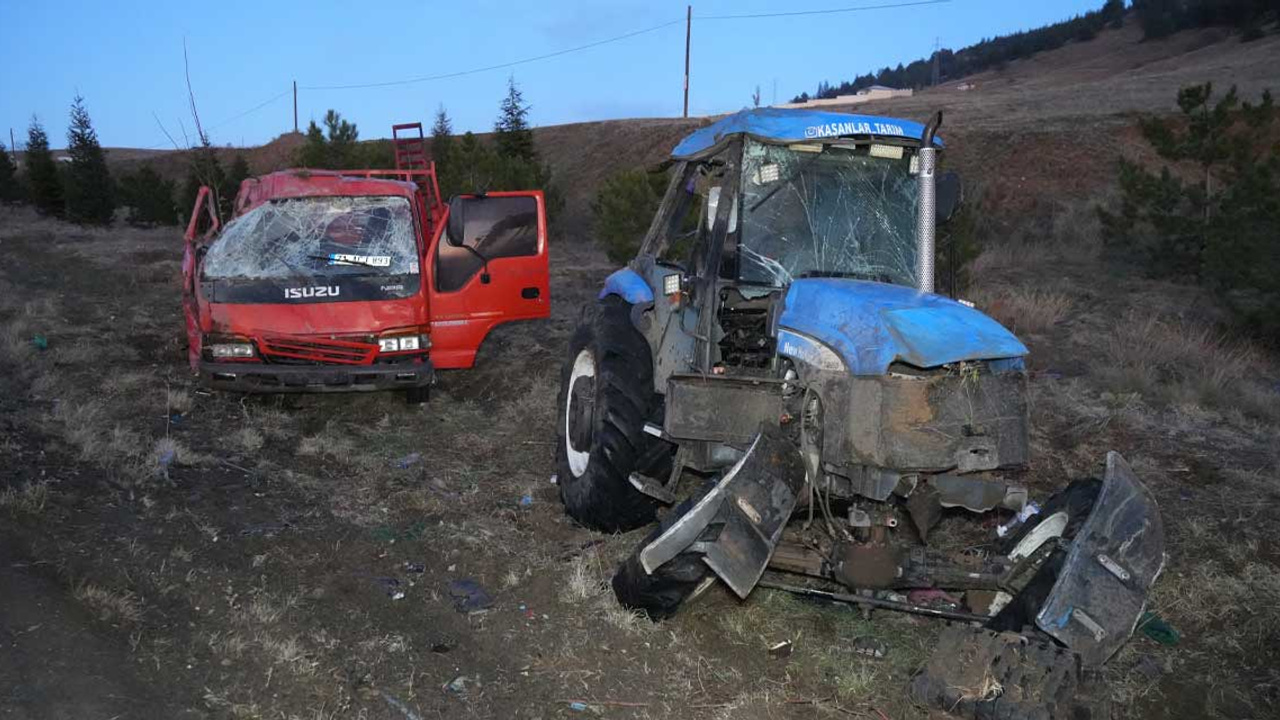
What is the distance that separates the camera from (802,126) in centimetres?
495

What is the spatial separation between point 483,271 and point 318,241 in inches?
55.5

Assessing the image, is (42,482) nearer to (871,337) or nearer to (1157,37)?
(871,337)

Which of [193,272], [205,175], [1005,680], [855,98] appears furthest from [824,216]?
[855,98]

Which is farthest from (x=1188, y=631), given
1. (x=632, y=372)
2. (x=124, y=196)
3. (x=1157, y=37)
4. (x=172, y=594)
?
(x=1157, y=37)

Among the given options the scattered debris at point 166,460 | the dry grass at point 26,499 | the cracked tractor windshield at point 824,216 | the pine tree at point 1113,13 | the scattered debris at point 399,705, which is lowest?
Result: the scattered debris at point 399,705

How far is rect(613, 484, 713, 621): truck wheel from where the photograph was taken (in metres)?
4.05

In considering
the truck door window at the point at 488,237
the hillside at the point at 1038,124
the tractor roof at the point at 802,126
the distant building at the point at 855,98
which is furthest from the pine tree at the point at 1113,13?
the tractor roof at the point at 802,126

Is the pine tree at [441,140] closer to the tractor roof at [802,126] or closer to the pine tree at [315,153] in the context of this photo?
the pine tree at [315,153]

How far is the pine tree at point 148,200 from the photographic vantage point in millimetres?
27406

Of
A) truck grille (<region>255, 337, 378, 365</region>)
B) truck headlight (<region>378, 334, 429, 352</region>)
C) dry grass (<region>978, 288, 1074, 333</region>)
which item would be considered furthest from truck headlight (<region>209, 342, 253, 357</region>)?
dry grass (<region>978, 288, 1074, 333</region>)

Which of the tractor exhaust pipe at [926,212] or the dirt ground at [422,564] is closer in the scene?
the dirt ground at [422,564]

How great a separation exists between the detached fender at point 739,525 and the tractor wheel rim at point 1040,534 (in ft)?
4.61

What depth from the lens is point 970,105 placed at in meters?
41.4

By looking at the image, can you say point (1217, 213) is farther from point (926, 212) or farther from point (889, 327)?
point (889, 327)
